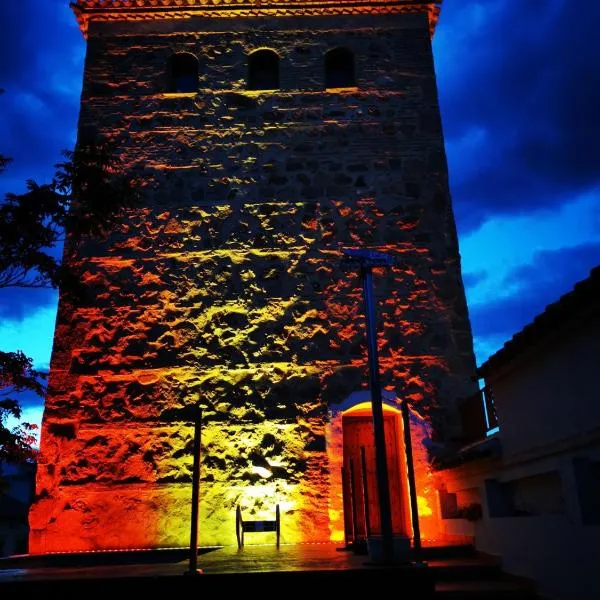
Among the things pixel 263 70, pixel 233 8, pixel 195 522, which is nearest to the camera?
pixel 195 522

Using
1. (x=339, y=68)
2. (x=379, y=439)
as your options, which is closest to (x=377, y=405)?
(x=379, y=439)

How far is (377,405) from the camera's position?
405cm

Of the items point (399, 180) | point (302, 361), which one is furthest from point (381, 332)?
point (399, 180)

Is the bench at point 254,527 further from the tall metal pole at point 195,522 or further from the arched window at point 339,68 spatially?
the arched window at point 339,68

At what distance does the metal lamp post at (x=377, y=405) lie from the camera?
3.74 meters

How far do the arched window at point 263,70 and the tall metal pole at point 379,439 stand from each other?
17.6 ft

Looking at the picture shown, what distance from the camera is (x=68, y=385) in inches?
288

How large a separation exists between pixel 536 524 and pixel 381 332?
3.37 metres

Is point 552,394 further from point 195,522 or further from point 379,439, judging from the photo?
point 195,522

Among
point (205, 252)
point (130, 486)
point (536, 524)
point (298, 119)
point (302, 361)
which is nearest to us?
point (536, 524)

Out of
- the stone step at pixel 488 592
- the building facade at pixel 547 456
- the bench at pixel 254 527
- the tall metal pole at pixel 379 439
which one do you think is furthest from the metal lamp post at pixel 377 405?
the bench at pixel 254 527

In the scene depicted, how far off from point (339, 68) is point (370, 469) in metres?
6.01

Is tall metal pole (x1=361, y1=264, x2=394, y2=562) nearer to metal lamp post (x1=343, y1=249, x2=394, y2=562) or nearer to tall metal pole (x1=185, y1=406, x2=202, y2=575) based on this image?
metal lamp post (x1=343, y1=249, x2=394, y2=562)

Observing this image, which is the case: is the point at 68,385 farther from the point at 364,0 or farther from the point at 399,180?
the point at 364,0
